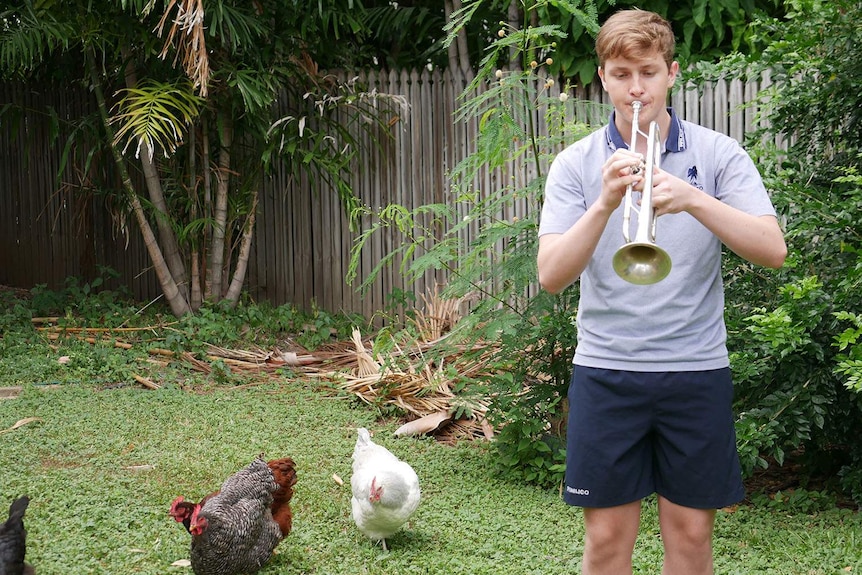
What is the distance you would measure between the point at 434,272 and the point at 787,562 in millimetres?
4885

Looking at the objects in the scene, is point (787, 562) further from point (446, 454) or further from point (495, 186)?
point (495, 186)

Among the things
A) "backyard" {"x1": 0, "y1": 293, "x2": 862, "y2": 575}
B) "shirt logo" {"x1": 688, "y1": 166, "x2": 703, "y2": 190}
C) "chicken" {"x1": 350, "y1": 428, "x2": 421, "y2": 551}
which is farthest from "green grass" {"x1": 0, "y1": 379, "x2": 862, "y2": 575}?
"shirt logo" {"x1": 688, "y1": 166, "x2": 703, "y2": 190}

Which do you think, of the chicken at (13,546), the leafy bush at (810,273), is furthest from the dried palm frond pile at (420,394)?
the chicken at (13,546)

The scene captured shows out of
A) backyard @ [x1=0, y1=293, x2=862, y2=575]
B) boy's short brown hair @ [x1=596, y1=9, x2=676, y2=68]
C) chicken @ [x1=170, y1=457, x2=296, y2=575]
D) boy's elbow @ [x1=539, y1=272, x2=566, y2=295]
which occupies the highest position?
boy's short brown hair @ [x1=596, y1=9, x2=676, y2=68]

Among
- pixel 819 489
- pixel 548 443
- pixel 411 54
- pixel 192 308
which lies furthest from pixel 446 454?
pixel 411 54

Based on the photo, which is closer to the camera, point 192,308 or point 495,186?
point 495,186

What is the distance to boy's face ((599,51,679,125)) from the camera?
2.34 m

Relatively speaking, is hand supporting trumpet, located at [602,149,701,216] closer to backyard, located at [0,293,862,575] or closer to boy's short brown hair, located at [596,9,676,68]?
boy's short brown hair, located at [596,9,676,68]

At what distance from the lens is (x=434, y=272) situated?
27.4 feet

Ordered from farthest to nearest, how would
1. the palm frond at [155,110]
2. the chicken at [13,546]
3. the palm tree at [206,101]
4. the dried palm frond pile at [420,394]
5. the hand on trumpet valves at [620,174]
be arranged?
the palm tree at [206,101]
the palm frond at [155,110]
the dried palm frond pile at [420,394]
the chicken at [13,546]
the hand on trumpet valves at [620,174]

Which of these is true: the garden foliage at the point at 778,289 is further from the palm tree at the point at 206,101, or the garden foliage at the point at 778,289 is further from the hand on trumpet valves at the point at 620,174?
the palm tree at the point at 206,101

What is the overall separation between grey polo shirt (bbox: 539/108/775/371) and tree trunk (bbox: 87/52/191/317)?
21.8 feet

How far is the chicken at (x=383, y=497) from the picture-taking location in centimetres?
404

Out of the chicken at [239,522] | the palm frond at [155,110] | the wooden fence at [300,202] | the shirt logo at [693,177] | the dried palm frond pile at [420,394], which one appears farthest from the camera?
the wooden fence at [300,202]
